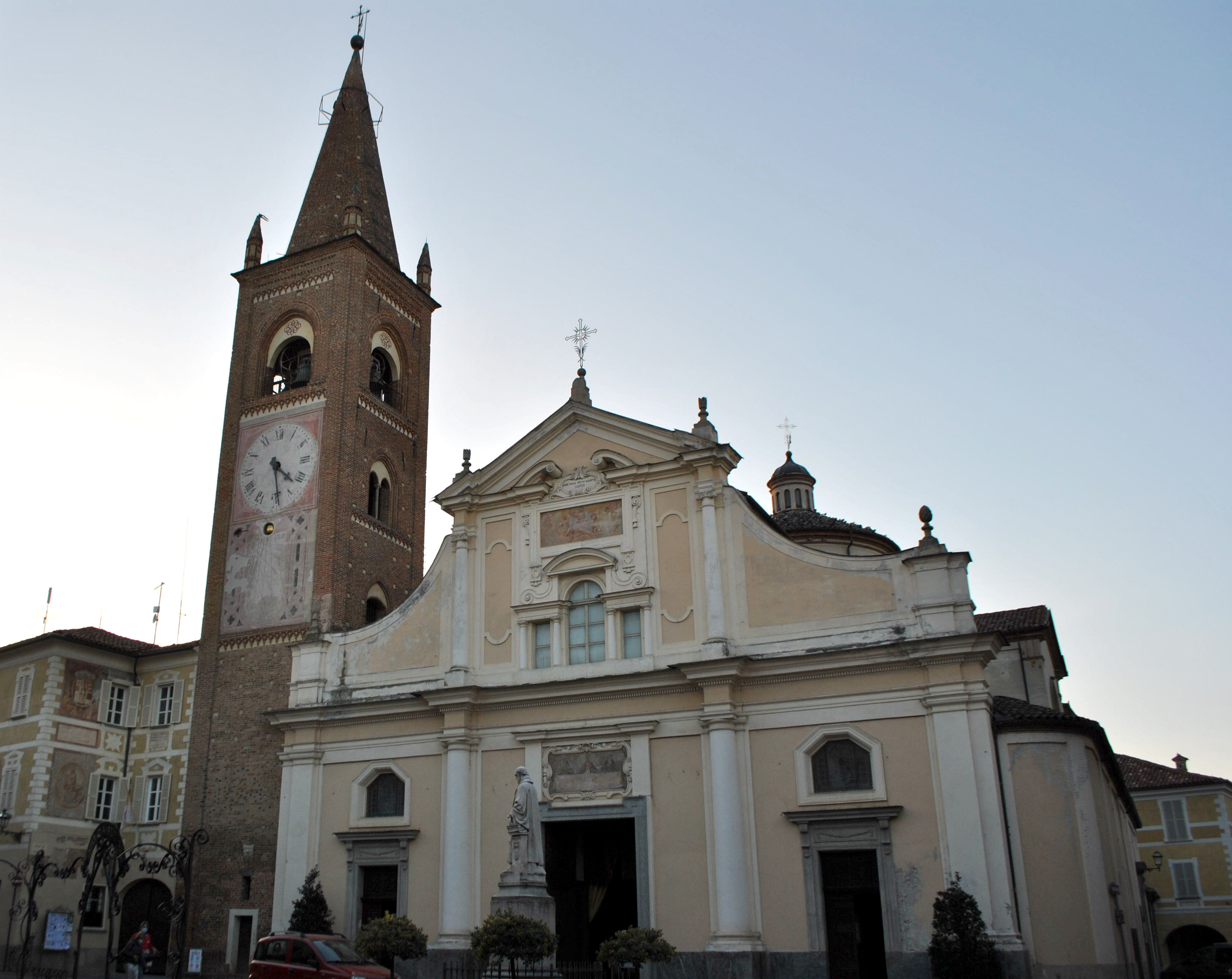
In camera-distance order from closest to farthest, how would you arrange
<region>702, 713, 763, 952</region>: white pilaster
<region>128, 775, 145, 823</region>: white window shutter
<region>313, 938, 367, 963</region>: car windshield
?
1. <region>313, 938, 367, 963</region>: car windshield
2. <region>702, 713, 763, 952</region>: white pilaster
3. <region>128, 775, 145, 823</region>: white window shutter

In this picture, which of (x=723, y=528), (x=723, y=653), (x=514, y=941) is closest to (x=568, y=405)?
(x=723, y=528)

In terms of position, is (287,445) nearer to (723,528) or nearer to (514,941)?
(723,528)

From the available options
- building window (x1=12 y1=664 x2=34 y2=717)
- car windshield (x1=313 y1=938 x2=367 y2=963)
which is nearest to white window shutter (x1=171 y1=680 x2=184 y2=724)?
building window (x1=12 y1=664 x2=34 y2=717)

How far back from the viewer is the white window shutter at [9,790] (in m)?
25.5

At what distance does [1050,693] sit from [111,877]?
2062 cm

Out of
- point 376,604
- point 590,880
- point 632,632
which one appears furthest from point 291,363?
point 590,880

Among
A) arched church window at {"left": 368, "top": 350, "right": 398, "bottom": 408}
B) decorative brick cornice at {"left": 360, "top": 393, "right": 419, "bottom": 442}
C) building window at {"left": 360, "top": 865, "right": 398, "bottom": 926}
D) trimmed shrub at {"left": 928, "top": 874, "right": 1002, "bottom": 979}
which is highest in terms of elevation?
arched church window at {"left": 368, "top": 350, "right": 398, "bottom": 408}

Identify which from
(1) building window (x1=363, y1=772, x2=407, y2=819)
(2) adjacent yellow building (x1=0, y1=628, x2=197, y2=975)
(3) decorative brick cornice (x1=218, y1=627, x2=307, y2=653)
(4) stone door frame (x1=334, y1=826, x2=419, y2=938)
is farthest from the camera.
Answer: (3) decorative brick cornice (x1=218, y1=627, x2=307, y2=653)

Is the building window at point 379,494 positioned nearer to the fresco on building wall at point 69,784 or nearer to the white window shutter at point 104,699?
the white window shutter at point 104,699

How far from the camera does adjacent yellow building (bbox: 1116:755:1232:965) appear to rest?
39062 mm

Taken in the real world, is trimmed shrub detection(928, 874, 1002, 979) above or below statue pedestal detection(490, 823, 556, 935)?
below

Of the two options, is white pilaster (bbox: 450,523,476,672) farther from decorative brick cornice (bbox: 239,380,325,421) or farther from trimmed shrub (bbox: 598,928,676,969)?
trimmed shrub (bbox: 598,928,676,969)

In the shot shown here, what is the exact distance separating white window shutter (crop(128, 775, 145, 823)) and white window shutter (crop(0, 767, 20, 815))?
2616 millimetres

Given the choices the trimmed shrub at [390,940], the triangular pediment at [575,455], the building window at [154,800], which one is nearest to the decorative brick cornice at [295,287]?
the triangular pediment at [575,455]
